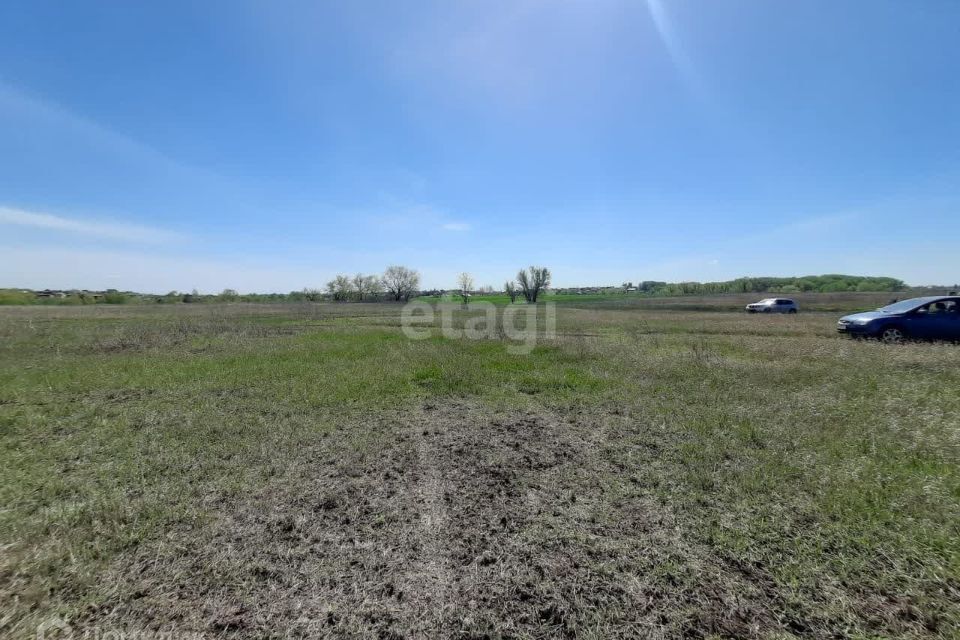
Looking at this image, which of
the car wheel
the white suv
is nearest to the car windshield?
the car wheel

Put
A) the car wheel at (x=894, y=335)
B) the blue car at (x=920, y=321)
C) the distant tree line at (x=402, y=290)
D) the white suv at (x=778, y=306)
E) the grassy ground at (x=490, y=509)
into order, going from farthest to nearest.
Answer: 1. the distant tree line at (x=402, y=290)
2. the white suv at (x=778, y=306)
3. the car wheel at (x=894, y=335)
4. the blue car at (x=920, y=321)
5. the grassy ground at (x=490, y=509)

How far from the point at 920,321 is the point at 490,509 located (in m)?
15.5

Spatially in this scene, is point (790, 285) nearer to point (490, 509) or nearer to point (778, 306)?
point (778, 306)

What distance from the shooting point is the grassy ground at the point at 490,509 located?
220 cm

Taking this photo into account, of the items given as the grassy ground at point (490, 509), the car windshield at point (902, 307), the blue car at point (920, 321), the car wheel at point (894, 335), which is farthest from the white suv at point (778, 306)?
the grassy ground at point (490, 509)

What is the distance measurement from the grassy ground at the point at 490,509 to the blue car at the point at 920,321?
4837mm

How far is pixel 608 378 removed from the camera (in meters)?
7.86

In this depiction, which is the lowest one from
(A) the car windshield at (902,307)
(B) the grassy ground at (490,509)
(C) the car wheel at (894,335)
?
(B) the grassy ground at (490,509)

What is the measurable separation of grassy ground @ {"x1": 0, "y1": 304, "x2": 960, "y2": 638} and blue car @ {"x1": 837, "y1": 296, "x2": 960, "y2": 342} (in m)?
4.84

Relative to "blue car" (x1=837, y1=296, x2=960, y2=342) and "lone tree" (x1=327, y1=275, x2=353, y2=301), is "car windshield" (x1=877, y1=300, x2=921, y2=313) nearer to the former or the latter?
"blue car" (x1=837, y1=296, x2=960, y2=342)

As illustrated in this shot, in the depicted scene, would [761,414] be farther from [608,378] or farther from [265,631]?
[265,631]

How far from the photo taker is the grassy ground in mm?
2195

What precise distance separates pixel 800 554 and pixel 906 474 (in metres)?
2.25

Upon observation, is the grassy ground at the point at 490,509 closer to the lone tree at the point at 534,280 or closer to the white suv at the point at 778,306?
the white suv at the point at 778,306
